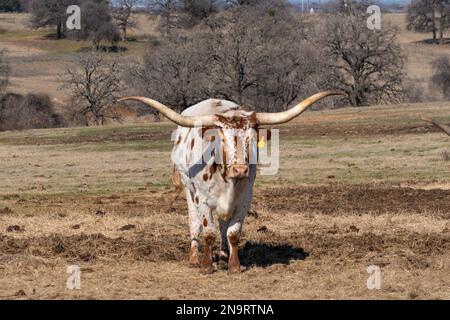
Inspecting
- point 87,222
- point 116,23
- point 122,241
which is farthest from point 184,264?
point 116,23

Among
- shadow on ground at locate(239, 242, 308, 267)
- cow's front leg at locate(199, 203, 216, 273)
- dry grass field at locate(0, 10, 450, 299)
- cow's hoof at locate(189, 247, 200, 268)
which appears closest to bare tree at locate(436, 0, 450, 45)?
dry grass field at locate(0, 10, 450, 299)

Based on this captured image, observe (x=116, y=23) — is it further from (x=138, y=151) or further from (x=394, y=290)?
(x=394, y=290)

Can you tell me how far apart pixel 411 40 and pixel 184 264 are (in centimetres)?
9581

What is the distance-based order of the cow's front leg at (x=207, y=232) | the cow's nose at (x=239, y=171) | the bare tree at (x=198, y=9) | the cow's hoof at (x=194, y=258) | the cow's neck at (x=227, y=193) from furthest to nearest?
the bare tree at (x=198, y=9), the cow's hoof at (x=194, y=258), the cow's front leg at (x=207, y=232), the cow's neck at (x=227, y=193), the cow's nose at (x=239, y=171)

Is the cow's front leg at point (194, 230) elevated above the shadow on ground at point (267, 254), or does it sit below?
above

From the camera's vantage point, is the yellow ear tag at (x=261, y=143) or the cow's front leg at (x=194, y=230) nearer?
the yellow ear tag at (x=261, y=143)

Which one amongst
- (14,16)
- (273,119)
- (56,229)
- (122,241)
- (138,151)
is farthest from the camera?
(14,16)

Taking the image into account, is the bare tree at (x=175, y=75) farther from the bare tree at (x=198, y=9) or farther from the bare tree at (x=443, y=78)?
the bare tree at (x=198, y=9)

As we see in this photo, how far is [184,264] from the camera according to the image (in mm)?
12781

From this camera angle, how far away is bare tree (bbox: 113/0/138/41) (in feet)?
327

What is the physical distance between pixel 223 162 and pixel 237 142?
34cm

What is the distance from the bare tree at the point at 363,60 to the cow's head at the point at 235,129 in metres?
50.4

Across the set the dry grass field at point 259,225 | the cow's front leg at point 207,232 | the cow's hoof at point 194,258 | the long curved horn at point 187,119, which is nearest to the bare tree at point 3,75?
the dry grass field at point 259,225

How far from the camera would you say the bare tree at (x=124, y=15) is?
9974 cm
